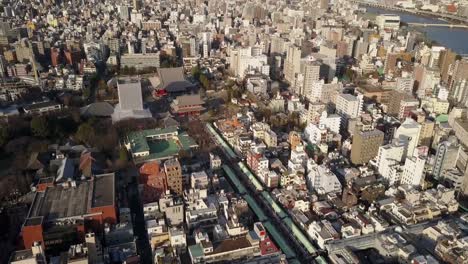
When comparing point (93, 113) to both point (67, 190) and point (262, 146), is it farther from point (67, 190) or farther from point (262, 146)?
point (262, 146)

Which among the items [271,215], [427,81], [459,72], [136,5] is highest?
[136,5]

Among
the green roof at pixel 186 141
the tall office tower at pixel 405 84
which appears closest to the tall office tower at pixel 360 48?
the tall office tower at pixel 405 84

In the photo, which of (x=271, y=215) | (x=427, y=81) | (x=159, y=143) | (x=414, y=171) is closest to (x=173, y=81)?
(x=159, y=143)

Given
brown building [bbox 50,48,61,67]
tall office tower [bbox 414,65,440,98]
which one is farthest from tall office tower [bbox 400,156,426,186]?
brown building [bbox 50,48,61,67]

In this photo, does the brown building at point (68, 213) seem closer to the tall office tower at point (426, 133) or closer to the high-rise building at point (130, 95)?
the high-rise building at point (130, 95)

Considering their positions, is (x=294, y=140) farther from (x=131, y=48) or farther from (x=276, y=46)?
(x=131, y=48)

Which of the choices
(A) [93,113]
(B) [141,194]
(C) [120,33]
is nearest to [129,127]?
(A) [93,113]
